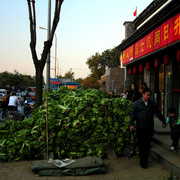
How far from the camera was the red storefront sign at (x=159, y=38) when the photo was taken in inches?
329

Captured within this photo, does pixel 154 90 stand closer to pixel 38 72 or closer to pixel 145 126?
pixel 38 72

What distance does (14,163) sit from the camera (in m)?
5.55

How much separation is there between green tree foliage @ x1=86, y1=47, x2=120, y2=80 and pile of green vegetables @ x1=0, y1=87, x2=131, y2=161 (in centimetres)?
4786

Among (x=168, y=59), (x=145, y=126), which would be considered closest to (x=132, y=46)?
(x=168, y=59)

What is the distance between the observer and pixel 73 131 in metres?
5.91

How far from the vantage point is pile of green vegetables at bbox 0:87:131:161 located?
231 inches

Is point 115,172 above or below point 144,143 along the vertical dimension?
below

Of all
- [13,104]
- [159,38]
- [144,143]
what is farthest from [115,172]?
[13,104]

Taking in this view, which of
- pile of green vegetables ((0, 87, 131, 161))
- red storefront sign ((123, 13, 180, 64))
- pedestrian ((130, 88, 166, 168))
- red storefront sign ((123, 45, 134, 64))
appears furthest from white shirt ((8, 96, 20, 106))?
pedestrian ((130, 88, 166, 168))

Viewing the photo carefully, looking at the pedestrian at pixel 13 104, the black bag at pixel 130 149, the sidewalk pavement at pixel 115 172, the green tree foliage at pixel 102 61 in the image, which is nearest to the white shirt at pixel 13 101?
the pedestrian at pixel 13 104

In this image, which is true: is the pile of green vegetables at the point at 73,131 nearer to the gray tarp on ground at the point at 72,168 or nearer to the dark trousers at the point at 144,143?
the gray tarp on ground at the point at 72,168

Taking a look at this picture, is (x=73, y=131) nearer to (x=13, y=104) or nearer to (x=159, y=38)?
(x=159, y=38)

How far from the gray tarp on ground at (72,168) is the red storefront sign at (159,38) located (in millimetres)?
5350

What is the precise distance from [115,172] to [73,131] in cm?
147
